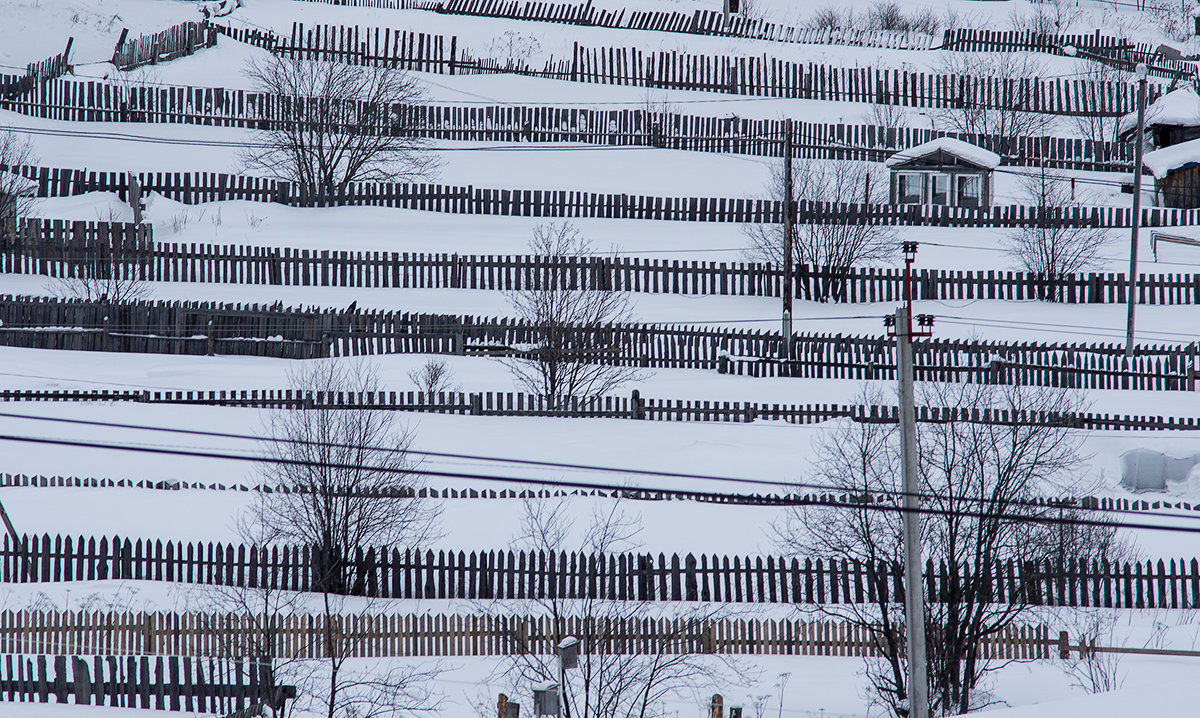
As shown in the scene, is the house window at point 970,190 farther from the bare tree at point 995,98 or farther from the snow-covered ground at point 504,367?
the bare tree at point 995,98

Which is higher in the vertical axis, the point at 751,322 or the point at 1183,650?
the point at 751,322

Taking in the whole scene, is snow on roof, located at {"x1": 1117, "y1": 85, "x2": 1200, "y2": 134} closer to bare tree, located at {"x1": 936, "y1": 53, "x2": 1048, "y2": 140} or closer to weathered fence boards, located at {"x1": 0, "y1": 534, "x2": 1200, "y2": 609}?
bare tree, located at {"x1": 936, "y1": 53, "x2": 1048, "y2": 140}

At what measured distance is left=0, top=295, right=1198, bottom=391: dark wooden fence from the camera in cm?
2634

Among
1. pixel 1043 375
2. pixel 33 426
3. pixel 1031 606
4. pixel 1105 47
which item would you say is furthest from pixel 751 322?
pixel 1105 47

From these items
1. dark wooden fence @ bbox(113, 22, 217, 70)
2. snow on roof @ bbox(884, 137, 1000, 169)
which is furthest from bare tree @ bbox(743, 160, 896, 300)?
dark wooden fence @ bbox(113, 22, 217, 70)

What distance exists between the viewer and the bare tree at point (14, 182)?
31.9 metres

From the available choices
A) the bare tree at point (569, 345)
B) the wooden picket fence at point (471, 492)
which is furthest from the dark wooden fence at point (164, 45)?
the wooden picket fence at point (471, 492)

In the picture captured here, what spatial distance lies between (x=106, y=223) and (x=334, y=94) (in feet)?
32.5

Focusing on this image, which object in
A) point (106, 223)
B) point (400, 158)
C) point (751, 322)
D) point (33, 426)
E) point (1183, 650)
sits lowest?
point (1183, 650)

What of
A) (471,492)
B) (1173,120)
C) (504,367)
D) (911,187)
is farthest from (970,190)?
(471,492)

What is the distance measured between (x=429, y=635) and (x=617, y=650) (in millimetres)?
2642

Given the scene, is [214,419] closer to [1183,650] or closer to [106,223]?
[106,223]

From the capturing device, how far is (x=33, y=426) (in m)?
22.3

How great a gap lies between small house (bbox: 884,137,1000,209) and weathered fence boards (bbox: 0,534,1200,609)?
21.1 metres
